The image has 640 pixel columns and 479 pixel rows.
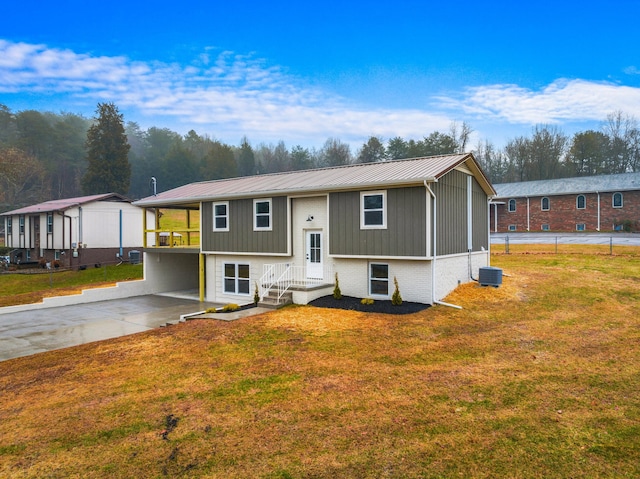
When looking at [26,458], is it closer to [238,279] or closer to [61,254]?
[238,279]

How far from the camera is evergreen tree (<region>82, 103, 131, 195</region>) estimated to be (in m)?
45.8

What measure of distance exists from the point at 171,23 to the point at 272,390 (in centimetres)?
1910

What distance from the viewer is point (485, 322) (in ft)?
35.3

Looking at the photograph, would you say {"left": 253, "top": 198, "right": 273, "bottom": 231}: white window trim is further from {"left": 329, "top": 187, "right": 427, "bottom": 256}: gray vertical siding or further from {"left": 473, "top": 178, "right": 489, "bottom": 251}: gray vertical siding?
{"left": 473, "top": 178, "right": 489, "bottom": 251}: gray vertical siding

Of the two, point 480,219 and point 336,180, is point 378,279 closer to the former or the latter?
point 336,180

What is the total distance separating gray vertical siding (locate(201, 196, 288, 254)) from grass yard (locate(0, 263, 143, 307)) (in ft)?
22.7

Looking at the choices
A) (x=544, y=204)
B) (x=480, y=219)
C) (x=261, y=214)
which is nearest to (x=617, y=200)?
(x=544, y=204)

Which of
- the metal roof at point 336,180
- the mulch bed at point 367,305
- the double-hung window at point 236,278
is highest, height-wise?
the metal roof at point 336,180

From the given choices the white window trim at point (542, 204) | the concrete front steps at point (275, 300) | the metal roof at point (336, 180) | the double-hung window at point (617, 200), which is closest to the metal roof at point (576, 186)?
the white window trim at point (542, 204)

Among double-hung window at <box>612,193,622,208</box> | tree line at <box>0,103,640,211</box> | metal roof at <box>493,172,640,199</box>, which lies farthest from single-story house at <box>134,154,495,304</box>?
tree line at <box>0,103,640,211</box>

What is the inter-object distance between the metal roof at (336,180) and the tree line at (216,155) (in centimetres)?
3214

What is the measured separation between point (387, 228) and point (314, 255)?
323 centimetres

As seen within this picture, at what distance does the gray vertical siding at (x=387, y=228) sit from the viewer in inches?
479

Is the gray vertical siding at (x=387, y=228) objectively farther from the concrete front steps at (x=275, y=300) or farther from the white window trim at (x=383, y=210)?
the concrete front steps at (x=275, y=300)
